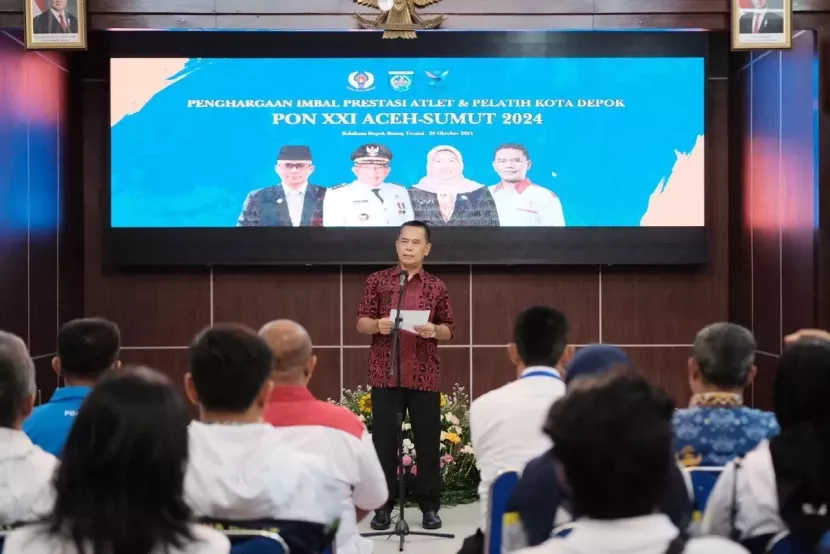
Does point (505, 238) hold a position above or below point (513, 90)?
below

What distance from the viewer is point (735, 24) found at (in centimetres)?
550

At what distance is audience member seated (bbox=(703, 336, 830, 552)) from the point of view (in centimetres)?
191

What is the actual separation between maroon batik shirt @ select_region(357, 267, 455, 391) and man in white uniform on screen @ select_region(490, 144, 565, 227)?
1.52 m

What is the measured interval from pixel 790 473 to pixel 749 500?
0.37ft

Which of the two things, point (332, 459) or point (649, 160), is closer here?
point (332, 459)

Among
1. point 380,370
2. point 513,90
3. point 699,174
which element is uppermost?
point 513,90

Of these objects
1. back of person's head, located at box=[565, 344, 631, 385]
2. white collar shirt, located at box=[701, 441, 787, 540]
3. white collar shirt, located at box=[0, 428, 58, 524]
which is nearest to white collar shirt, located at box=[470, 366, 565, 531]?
back of person's head, located at box=[565, 344, 631, 385]

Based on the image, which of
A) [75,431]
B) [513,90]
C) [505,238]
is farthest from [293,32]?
[75,431]

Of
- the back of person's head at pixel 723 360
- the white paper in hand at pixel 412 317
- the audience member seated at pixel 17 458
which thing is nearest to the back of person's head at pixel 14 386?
the audience member seated at pixel 17 458

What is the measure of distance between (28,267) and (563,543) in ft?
16.9

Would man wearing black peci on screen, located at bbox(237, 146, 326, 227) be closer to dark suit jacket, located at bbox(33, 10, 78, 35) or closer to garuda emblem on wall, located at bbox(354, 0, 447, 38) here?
garuda emblem on wall, located at bbox(354, 0, 447, 38)

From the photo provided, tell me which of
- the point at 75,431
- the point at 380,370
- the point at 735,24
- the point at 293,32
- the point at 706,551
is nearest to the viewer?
the point at 706,551

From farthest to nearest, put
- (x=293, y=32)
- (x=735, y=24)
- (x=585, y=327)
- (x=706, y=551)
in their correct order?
(x=585, y=327)
(x=293, y=32)
(x=735, y=24)
(x=706, y=551)

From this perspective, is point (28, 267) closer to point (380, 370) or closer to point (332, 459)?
point (380, 370)
